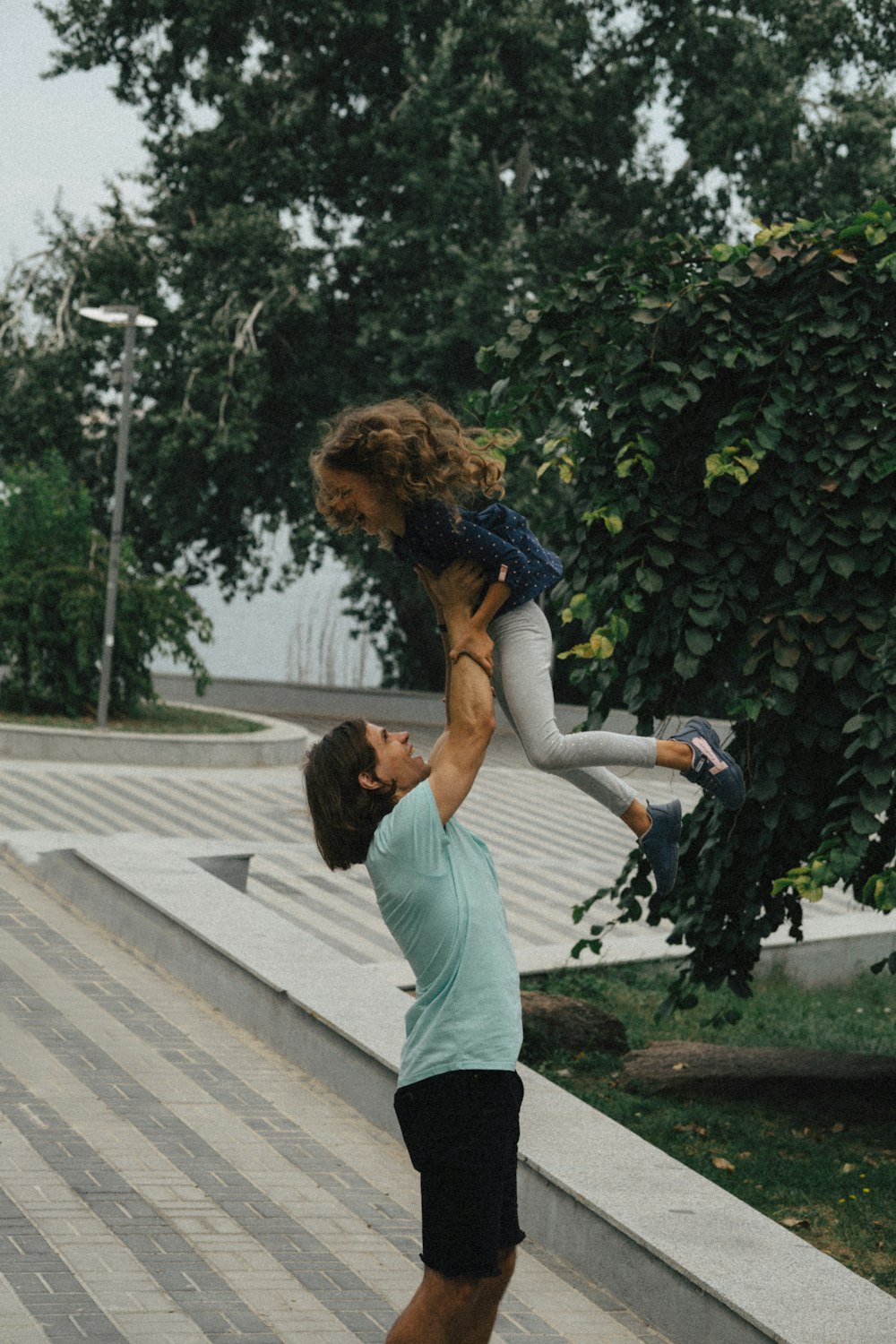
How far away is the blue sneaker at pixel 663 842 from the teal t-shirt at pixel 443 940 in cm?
73

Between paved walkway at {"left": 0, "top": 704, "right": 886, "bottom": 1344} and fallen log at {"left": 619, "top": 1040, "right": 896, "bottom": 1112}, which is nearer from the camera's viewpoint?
paved walkway at {"left": 0, "top": 704, "right": 886, "bottom": 1344}

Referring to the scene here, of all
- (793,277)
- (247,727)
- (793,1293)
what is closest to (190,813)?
(247,727)

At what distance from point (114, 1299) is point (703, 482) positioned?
318 cm

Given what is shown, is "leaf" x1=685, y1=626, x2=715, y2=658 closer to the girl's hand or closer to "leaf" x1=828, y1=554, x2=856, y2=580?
"leaf" x1=828, y1=554, x2=856, y2=580

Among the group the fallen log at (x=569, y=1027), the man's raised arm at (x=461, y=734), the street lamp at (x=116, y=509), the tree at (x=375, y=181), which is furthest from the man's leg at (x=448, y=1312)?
the tree at (x=375, y=181)

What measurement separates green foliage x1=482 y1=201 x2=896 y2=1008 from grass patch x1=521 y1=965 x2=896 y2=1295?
57 cm

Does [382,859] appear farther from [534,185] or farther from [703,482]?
[534,185]

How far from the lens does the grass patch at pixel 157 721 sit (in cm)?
1814

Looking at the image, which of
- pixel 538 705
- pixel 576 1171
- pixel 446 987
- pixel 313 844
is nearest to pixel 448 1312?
pixel 446 987

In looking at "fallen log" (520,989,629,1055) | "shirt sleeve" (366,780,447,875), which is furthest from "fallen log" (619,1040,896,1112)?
"shirt sleeve" (366,780,447,875)

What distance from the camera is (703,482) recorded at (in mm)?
5719

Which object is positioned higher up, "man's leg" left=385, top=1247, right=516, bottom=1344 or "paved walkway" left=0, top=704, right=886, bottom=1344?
"man's leg" left=385, top=1247, right=516, bottom=1344

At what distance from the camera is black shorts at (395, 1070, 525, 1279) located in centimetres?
309

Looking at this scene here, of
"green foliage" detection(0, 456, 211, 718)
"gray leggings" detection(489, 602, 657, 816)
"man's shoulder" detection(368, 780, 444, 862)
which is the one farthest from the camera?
"green foliage" detection(0, 456, 211, 718)
